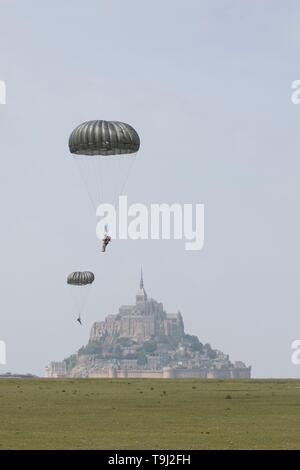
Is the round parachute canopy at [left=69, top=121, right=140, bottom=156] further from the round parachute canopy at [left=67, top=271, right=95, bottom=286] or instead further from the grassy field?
the round parachute canopy at [left=67, top=271, right=95, bottom=286]

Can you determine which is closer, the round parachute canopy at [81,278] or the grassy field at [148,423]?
the grassy field at [148,423]

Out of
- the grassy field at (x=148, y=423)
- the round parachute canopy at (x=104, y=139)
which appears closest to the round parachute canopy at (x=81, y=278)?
the round parachute canopy at (x=104, y=139)

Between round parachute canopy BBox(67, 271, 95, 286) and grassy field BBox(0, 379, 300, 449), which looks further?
round parachute canopy BBox(67, 271, 95, 286)

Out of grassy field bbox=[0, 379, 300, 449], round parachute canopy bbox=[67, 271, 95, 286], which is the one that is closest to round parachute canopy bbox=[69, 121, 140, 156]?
grassy field bbox=[0, 379, 300, 449]

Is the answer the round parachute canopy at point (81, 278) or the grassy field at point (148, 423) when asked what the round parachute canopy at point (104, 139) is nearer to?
the grassy field at point (148, 423)

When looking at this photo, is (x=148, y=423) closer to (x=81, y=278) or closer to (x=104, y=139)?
(x=104, y=139)
